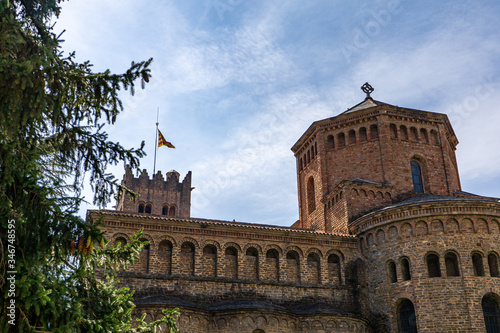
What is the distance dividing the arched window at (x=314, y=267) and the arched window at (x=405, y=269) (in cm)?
393

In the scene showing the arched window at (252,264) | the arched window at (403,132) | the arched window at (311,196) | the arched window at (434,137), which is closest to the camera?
the arched window at (252,264)


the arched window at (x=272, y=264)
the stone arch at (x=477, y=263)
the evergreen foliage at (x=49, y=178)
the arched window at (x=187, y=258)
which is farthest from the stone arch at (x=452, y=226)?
the evergreen foliage at (x=49, y=178)

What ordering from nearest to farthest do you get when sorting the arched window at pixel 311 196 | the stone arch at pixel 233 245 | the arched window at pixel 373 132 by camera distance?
the stone arch at pixel 233 245, the arched window at pixel 373 132, the arched window at pixel 311 196

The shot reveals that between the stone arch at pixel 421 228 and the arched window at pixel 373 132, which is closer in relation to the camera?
the stone arch at pixel 421 228

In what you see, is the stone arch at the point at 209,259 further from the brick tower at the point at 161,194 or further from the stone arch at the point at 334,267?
the brick tower at the point at 161,194

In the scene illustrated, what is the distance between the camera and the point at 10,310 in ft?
28.2

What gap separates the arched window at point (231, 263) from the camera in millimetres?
23844

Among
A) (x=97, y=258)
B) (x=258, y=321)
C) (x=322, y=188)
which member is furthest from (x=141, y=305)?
(x=322, y=188)

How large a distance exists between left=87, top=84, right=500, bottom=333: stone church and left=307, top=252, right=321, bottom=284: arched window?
49 mm

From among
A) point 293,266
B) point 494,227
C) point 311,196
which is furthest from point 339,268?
point 311,196

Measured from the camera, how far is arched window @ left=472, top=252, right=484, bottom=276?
2292 centimetres

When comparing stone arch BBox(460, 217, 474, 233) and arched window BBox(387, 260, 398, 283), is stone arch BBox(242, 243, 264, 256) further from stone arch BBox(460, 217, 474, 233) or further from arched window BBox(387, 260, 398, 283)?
stone arch BBox(460, 217, 474, 233)

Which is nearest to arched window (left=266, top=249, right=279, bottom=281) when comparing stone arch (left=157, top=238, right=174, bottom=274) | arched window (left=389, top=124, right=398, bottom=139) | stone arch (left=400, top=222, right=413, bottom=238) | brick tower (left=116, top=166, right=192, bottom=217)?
stone arch (left=157, top=238, right=174, bottom=274)

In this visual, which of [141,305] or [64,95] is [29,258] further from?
[141,305]
